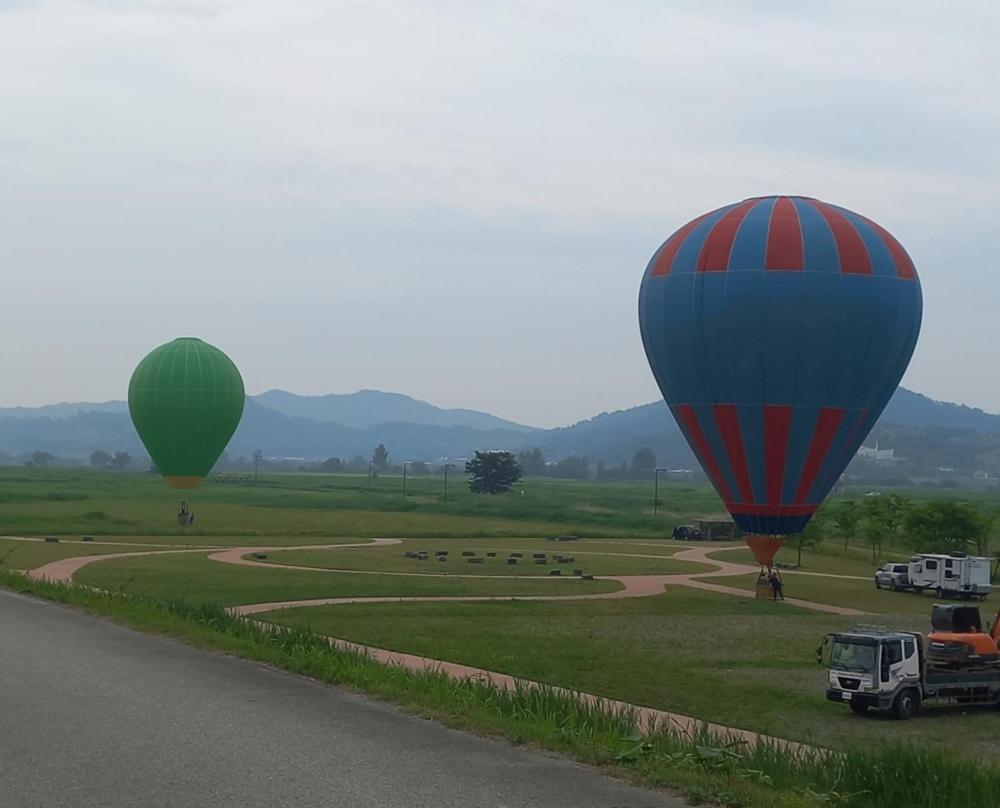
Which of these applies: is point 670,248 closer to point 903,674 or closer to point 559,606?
point 559,606

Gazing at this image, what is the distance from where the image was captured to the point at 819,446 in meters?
54.5

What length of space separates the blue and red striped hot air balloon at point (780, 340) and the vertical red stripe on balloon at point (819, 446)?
0.17 ft

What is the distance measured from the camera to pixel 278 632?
29.5 m

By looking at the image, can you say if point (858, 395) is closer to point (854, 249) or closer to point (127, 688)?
point (854, 249)

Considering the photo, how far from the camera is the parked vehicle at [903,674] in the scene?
28922 millimetres

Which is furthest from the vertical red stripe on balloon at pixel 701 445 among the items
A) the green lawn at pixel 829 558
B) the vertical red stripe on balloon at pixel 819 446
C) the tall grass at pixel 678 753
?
the tall grass at pixel 678 753

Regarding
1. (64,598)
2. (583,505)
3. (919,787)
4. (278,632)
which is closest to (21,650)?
(278,632)

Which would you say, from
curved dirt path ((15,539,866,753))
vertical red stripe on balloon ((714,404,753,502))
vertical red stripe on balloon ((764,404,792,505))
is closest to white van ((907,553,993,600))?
curved dirt path ((15,539,866,753))

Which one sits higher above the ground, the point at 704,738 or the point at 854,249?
the point at 854,249

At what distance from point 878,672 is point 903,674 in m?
0.89

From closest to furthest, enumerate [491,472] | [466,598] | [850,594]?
[466,598] → [850,594] → [491,472]

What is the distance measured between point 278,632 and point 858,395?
32.0m

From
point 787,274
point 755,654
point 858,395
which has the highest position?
point 787,274

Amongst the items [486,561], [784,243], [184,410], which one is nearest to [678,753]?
[784,243]
